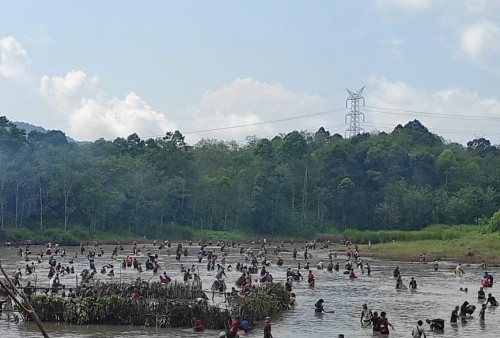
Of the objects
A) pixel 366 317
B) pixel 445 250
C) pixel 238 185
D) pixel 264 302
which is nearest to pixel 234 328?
pixel 264 302

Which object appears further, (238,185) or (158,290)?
(238,185)

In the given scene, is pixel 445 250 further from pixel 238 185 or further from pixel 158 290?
pixel 158 290

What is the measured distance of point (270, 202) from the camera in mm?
107938

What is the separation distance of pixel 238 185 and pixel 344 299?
69.0m

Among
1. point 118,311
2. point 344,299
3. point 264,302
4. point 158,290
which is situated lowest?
point 344,299

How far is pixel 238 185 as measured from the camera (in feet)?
362

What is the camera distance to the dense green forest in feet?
297

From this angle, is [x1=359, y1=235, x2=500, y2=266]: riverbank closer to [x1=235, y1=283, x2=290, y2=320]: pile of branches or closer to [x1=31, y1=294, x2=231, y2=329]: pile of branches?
[x1=235, y1=283, x2=290, y2=320]: pile of branches

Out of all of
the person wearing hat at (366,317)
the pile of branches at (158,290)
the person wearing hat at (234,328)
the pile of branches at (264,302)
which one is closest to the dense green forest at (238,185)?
the pile of branches at (158,290)

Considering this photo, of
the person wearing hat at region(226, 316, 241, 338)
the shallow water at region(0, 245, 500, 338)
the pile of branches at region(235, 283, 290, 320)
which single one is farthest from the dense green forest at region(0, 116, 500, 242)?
the person wearing hat at region(226, 316, 241, 338)

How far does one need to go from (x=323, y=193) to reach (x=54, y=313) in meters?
81.5

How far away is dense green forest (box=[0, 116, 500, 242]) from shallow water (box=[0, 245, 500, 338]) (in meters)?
21.5

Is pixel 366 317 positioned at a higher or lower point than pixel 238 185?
lower

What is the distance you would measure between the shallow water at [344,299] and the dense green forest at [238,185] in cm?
2149
